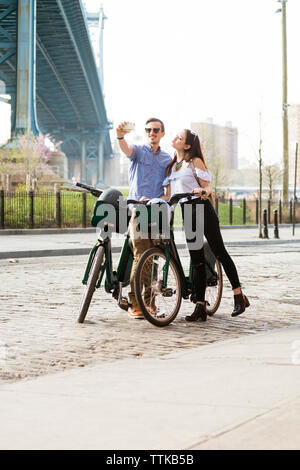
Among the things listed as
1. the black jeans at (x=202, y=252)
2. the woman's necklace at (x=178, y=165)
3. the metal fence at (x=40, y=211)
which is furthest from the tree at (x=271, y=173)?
the woman's necklace at (x=178, y=165)

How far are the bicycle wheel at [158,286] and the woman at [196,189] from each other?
280mm

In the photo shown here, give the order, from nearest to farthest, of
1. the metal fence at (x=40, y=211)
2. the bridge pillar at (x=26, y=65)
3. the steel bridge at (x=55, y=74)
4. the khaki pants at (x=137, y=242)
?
the khaki pants at (x=137, y=242) → the metal fence at (x=40, y=211) → the bridge pillar at (x=26, y=65) → the steel bridge at (x=55, y=74)

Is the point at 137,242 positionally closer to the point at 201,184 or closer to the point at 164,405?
the point at 201,184

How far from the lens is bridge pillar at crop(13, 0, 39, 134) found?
42.5 meters

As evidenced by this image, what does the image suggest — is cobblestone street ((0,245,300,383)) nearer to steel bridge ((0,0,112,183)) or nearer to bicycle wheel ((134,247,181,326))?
bicycle wheel ((134,247,181,326))

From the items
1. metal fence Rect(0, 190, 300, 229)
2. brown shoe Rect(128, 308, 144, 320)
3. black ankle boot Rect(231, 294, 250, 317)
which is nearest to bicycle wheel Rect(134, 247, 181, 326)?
brown shoe Rect(128, 308, 144, 320)

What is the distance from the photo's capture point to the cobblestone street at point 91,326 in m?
5.56

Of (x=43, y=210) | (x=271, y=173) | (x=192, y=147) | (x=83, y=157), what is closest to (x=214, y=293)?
(x=192, y=147)

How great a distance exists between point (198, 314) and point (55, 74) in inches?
2281

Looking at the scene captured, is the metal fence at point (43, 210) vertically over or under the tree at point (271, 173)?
under

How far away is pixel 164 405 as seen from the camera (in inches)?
153

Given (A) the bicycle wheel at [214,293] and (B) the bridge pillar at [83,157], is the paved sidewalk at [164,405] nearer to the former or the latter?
(A) the bicycle wheel at [214,293]

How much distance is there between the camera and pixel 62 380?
457 cm
